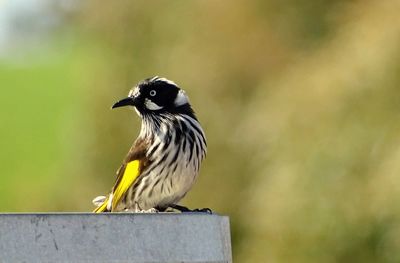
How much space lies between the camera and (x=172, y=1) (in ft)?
54.1

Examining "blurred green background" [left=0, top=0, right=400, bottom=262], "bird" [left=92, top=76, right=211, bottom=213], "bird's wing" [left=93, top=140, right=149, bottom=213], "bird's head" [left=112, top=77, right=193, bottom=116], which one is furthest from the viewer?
"blurred green background" [left=0, top=0, right=400, bottom=262]

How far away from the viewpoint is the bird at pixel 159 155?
7.34 metres

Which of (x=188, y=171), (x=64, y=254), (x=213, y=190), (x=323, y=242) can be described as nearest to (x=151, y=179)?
(x=188, y=171)

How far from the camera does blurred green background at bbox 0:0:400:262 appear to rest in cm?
1185

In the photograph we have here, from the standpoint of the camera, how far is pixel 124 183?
25.0 feet

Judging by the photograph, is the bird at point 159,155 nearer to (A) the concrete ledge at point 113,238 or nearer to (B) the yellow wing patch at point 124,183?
(B) the yellow wing patch at point 124,183

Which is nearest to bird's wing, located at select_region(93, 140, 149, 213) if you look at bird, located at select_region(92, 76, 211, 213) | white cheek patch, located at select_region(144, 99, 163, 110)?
bird, located at select_region(92, 76, 211, 213)

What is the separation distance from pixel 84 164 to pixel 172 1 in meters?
2.15

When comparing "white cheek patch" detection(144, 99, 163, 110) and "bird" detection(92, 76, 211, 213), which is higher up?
"white cheek patch" detection(144, 99, 163, 110)

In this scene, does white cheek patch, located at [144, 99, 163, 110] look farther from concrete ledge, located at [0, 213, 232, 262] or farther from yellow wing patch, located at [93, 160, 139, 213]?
concrete ledge, located at [0, 213, 232, 262]

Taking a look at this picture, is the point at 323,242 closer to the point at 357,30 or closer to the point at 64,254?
the point at 357,30

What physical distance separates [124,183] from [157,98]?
1.68 feet

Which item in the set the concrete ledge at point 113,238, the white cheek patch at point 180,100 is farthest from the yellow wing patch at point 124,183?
the concrete ledge at point 113,238

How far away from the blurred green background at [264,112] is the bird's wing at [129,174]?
158 inches
